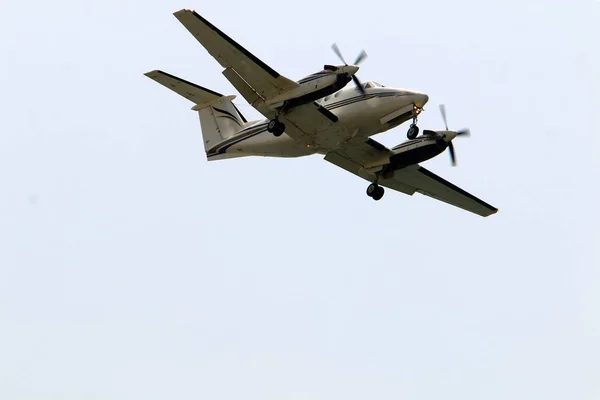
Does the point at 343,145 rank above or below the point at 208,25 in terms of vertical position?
below

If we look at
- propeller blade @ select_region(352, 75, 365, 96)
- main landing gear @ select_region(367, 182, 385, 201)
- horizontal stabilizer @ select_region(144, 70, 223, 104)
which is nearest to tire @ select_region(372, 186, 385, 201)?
main landing gear @ select_region(367, 182, 385, 201)

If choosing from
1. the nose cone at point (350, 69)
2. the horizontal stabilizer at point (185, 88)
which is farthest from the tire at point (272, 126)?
the horizontal stabilizer at point (185, 88)

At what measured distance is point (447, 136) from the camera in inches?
1259

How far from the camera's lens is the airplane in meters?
29.2

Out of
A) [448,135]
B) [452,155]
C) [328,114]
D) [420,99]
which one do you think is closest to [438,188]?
[452,155]

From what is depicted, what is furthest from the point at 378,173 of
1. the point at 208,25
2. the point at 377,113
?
the point at 208,25

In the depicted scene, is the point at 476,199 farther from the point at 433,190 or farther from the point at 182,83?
the point at 182,83

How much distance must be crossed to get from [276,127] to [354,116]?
2.47 meters

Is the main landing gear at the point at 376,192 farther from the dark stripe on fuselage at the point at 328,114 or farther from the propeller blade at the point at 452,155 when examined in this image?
the dark stripe on fuselage at the point at 328,114

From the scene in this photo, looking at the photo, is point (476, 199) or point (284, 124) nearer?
point (284, 124)

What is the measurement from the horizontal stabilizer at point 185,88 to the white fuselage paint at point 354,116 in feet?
8.03

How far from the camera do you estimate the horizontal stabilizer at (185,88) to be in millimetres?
31575

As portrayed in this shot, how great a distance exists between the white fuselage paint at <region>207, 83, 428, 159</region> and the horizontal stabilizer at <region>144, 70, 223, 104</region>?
8.03 feet

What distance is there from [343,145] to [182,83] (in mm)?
5786
